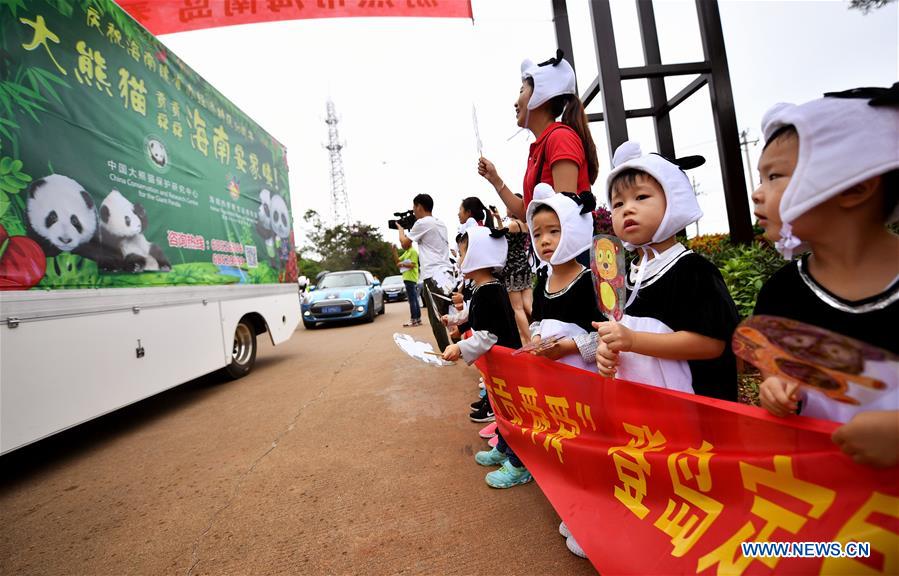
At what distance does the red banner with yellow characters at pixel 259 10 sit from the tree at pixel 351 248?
28566 mm

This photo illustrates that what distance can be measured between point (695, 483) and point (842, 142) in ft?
2.84

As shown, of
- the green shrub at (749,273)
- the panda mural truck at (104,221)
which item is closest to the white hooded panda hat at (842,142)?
the green shrub at (749,273)

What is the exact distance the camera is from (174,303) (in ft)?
13.0

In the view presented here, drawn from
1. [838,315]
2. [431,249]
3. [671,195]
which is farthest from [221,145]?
[838,315]

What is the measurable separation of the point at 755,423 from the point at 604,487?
599 mm

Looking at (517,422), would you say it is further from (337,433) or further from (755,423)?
(337,433)

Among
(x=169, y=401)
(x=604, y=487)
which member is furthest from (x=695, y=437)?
(x=169, y=401)

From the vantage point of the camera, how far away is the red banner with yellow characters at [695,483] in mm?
835

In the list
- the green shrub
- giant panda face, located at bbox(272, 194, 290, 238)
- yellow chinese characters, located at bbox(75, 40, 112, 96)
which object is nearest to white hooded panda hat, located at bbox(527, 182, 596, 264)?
the green shrub

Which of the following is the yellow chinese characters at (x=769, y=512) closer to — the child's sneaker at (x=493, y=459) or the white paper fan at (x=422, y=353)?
the white paper fan at (x=422, y=353)

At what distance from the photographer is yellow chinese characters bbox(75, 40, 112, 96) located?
318cm

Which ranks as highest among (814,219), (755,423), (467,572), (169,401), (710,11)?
(710,11)

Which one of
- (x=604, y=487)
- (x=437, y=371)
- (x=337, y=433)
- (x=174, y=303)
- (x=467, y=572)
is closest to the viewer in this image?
(x=604, y=487)

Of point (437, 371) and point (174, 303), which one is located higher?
point (174, 303)
